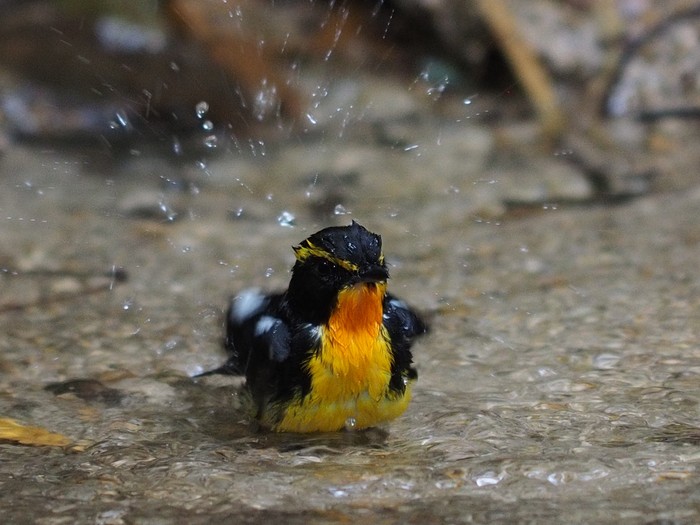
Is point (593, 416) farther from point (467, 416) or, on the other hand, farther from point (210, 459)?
point (210, 459)

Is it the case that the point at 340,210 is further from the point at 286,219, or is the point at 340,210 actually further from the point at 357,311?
the point at 357,311

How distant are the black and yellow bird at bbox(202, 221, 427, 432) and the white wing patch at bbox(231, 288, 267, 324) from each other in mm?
339

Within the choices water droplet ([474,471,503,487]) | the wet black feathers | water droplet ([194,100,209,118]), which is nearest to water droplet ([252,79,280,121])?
water droplet ([194,100,209,118])

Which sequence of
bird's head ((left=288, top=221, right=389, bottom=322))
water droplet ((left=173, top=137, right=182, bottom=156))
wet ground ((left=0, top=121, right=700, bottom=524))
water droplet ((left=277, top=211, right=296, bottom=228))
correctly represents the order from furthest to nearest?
water droplet ((left=173, top=137, right=182, bottom=156))
water droplet ((left=277, top=211, right=296, bottom=228))
bird's head ((left=288, top=221, right=389, bottom=322))
wet ground ((left=0, top=121, right=700, bottom=524))

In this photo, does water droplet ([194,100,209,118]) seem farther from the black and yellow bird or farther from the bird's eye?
the bird's eye

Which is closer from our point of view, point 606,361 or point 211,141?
point 606,361

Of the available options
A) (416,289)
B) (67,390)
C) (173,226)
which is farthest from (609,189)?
(67,390)

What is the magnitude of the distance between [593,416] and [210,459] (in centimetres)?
116

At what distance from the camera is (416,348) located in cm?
404

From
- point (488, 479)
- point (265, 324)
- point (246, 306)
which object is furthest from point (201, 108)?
point (488, 479)

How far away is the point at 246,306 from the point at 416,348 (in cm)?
68

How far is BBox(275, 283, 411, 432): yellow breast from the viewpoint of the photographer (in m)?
3.18

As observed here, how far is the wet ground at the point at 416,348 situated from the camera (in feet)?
8.90

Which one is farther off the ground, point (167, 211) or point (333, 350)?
point (167, 211)
